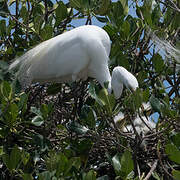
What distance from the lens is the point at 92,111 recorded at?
2.64 metres

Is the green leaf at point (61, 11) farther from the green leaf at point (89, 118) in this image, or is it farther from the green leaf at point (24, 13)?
the green leaf at point (89, 118)

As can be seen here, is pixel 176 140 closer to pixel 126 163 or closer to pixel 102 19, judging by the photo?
pixel 126 163

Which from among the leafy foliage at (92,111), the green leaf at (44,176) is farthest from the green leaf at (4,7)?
the green leaf at (44,176)

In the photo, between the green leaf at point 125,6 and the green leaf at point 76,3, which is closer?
the green leaf at point 76,3

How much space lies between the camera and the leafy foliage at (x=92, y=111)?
2428 mm

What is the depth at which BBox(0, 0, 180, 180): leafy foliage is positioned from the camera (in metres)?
2.43

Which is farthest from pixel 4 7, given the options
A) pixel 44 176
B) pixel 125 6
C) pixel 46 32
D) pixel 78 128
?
pixel 44 176

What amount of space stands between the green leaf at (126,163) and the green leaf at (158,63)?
86 cm

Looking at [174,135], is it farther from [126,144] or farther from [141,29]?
[141,29]

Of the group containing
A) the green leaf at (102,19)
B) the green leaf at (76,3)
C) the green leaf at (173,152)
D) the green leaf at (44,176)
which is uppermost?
the green leaf at (76,3)

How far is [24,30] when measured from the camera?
3330 mm

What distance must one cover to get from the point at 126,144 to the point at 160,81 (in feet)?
2.24

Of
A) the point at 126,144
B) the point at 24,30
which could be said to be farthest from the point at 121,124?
the point at 24,30

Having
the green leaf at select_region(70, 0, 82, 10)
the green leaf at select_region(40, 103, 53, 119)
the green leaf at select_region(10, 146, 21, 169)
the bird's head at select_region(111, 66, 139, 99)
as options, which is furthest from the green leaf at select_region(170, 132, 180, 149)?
the green leaf at select_region(70, 0, 82, 10)
